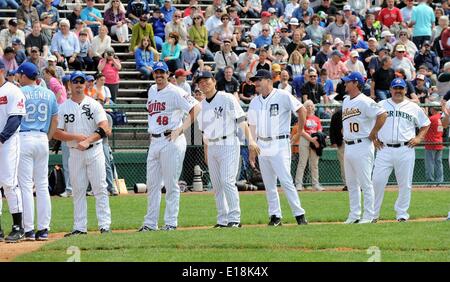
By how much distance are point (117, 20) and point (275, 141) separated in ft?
39.8

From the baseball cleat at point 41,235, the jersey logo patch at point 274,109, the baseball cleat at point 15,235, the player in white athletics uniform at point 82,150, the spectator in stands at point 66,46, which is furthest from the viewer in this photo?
the spectator in stands at point 66,46

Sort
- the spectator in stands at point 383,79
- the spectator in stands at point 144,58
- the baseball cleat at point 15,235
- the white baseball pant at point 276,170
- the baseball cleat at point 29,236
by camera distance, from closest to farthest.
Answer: the baseball cleat at point 15,235
the baseball cleat at point 29,236
the white baseball pant at point 276,170
the spectator in stands at point 383,79
the spectator in stands at point 144,58

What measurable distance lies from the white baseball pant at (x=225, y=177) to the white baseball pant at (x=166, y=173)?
1.50ft

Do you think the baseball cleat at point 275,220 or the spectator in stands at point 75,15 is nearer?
the baseball cleat at point 275,220

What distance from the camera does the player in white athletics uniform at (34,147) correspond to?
46.8 feet

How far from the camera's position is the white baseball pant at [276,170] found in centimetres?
1518

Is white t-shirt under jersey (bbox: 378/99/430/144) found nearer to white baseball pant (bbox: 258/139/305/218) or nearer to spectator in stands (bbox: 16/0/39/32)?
white baseball pant (bbox: 258/139/305/218)

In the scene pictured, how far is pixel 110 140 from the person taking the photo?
23.0 m

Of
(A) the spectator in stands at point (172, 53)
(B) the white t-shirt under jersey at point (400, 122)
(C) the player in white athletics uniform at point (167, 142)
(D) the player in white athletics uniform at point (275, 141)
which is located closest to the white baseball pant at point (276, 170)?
(D) the player in white athletics uniform at point (275, 141)

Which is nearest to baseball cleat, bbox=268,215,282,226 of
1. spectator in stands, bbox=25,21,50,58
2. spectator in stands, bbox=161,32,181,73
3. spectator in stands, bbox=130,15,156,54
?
spectator in stands, bbox=161,32,181,73

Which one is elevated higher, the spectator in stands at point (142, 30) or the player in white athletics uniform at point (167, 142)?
the spectator in stands at point (142, 30)

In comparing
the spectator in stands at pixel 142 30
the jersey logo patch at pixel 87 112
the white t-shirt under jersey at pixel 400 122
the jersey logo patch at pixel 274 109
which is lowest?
the white t-shirt under jersey at pixel 400 122

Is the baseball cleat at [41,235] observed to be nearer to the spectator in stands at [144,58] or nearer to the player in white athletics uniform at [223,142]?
the player in white athletics uniform at [223,142]

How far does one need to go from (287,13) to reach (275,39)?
9.92ft
